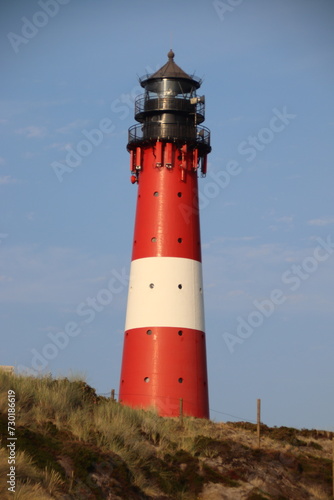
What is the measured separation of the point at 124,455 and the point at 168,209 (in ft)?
50.6

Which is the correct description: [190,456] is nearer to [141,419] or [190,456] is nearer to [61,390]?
[141,419]

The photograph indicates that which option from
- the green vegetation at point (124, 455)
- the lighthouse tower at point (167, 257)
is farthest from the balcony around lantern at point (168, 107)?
the green vegetation at point (124, 455)

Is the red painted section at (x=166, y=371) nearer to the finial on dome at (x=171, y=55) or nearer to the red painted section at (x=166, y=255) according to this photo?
the red painted section at (x=166, y=255)

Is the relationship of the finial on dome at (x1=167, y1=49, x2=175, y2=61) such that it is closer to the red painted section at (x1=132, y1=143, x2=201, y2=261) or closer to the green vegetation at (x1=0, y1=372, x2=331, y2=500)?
the red painted section at (x1=132, y1=143, x2=201, y2=261)

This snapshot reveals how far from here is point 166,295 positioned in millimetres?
38781

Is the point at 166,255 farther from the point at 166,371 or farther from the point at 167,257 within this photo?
the point at 166,371

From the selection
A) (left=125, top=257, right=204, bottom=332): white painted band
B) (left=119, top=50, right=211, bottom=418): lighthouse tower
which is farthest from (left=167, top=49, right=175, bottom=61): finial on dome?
(left=125, top=257, right=204, bottom=332): white painted band

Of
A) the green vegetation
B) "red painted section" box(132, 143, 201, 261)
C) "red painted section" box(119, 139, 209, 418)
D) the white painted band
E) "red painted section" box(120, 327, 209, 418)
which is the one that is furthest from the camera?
"red painted section" box(132, 143, 201, 261)

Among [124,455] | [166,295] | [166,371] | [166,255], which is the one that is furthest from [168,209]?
[124,455]

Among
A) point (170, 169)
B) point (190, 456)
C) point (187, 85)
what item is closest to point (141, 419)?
point (190, 456)

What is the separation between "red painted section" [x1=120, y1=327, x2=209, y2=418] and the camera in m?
37.9

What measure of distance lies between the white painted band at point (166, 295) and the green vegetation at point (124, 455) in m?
5.33

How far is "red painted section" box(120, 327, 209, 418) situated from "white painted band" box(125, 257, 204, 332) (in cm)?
43

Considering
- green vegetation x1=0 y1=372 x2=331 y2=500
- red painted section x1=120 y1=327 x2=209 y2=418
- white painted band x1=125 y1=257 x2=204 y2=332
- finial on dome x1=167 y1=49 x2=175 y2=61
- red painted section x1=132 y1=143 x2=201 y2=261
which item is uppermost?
finial on dome x1=167 y1=49 x2=175 y2=61
